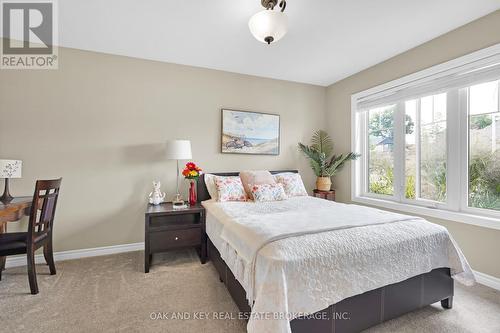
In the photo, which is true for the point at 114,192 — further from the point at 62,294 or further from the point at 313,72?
the point at 313,72

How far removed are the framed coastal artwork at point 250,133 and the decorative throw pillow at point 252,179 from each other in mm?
479

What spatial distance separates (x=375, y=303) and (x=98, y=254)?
9.92ft

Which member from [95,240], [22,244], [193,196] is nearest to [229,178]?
[193,196]

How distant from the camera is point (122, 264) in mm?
2557

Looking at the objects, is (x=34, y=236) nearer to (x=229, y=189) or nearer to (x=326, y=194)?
(x=229, y=189)

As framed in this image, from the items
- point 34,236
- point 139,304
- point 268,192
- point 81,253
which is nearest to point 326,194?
point 268,192

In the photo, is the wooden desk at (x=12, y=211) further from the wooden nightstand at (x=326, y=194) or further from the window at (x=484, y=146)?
the window at (x=484, y=146)

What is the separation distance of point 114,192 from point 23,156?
3.24 feet

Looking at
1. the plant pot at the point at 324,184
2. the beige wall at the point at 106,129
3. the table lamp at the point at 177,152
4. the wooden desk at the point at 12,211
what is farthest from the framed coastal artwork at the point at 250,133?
the wooden desk at the point at 12,211

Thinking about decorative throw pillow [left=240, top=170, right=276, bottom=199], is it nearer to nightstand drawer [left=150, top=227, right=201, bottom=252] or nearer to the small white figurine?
nightstand drawer [left=150, top=227, right=201, bottom=252]

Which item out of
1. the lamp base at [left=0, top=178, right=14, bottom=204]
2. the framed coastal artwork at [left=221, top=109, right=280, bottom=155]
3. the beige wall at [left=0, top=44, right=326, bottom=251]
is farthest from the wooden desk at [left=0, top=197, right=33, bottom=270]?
the framed coastal artwork at [left=221, top=109, right=280, bottom=155]

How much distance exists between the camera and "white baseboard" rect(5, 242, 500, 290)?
2143mm

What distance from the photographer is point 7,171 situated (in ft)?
7.20

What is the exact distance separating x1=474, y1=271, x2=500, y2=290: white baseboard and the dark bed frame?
75 cm
